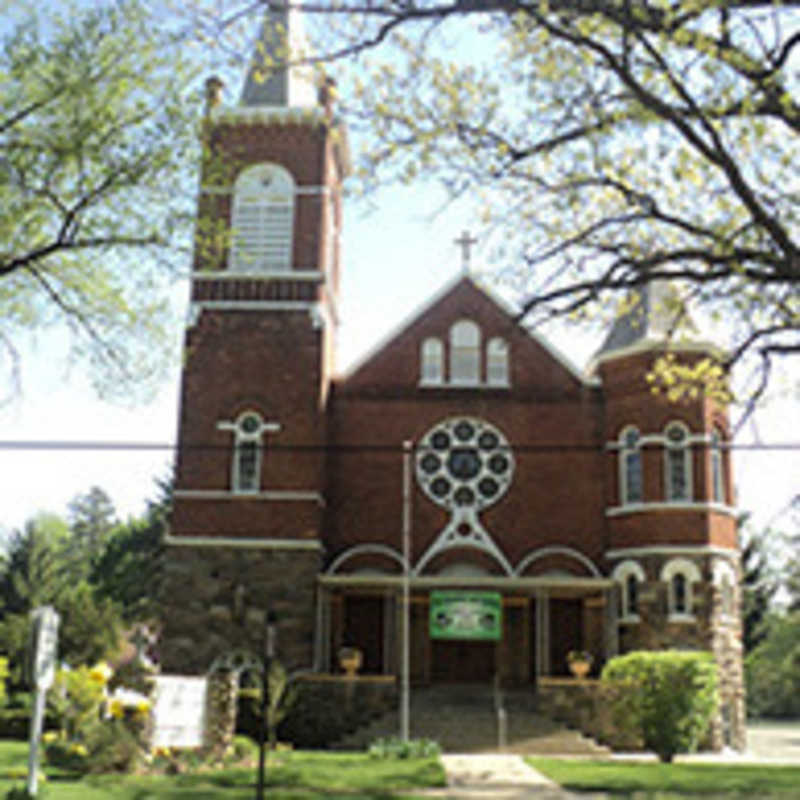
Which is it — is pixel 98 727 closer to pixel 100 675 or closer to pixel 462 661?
pixel 100 675

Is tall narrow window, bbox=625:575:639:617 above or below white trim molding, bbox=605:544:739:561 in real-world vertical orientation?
below

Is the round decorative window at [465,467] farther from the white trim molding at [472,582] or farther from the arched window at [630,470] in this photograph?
the arched window at [630,470]

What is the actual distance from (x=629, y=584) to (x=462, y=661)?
15.2 ft

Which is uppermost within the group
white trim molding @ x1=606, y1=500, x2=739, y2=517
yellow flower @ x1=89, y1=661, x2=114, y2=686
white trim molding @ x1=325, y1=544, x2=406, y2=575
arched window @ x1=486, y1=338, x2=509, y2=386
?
arched window @ x1=486, y1=338, x2=509, y2=386

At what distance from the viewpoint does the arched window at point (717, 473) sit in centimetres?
2656

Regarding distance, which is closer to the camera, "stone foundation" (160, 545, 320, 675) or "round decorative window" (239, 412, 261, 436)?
"stone foundation" (160, 545, 320, 675)

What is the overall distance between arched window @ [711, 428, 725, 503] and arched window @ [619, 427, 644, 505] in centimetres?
177

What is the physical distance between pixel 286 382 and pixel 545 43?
17.3 meters

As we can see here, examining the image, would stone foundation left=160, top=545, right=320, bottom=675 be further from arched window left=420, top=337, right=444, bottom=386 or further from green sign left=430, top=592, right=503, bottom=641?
arched window left=420, top=337, right=444, bottom=386

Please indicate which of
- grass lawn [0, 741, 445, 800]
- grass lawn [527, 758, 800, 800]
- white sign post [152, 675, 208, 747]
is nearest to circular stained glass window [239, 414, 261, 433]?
white sign post [152, 675, 208, 747]

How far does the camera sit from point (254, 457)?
87.8 ft

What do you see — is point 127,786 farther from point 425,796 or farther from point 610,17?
point 610,17

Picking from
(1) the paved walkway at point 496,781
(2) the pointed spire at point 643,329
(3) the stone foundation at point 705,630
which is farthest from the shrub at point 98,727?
(2) the pointed spire at point 643,329

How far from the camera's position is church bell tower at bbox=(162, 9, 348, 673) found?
25438 mm
